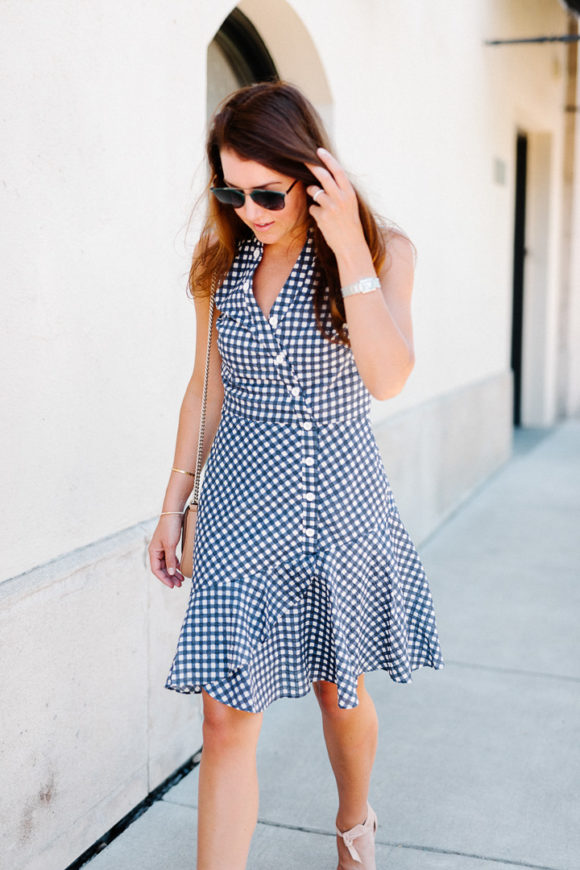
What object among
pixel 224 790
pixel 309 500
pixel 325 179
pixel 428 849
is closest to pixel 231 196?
pixel 325 179

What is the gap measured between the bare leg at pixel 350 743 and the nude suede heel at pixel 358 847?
0.02 m

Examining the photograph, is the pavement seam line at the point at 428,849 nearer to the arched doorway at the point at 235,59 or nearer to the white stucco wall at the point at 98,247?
the white stucco wall at the point at 98,247

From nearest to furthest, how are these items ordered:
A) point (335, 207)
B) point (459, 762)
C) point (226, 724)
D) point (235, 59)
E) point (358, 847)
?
1. point (335, 207)
2. point (226, 724)
3. point (358, 847)
4. point (459, 762)
5. point (235, 59)

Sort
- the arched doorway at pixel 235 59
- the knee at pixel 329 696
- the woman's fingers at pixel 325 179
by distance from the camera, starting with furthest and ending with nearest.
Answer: the arched doorway at pixel 235 59, the knee at pixel 329 696, the woman's fingers at pixel 325 179

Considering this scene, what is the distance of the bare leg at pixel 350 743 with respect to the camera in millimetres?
2242

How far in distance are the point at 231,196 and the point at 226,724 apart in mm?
1028

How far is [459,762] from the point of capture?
3.17 meters

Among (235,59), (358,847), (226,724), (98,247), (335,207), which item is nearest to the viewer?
(335,207)

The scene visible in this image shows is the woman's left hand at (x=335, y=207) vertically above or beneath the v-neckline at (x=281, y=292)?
above

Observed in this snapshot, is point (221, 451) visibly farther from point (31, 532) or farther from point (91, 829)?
point (91, 829)

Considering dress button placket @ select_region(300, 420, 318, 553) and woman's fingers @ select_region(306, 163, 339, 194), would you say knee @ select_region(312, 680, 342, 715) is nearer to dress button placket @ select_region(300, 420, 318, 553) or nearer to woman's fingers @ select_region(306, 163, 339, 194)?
dress button placket @ select_region(300, 420, 318, 553)

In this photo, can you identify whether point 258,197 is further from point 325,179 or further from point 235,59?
point 235,59

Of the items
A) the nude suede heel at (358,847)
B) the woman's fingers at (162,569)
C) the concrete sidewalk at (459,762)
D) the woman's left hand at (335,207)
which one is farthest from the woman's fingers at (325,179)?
the concrete sidewalk at (459,762)

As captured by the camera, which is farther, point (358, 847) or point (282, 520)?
point (358, 847)
